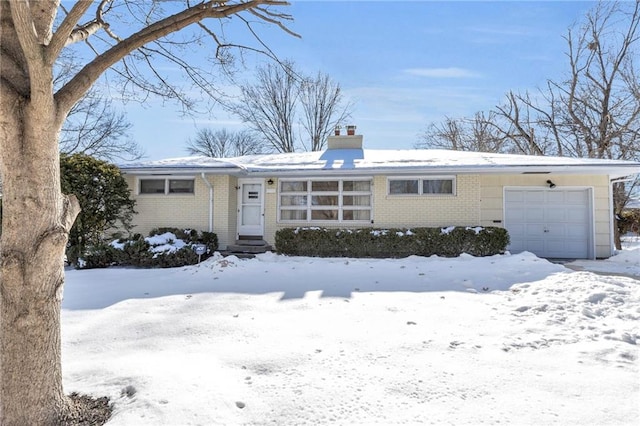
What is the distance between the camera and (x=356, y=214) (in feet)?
40.5

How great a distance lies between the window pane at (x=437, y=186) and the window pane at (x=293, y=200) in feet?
13.0

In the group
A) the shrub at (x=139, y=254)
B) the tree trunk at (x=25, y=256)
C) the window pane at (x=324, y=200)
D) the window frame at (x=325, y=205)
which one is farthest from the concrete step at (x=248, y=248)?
the tree trunk at (x=25, y=256)

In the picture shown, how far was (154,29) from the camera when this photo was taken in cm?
313

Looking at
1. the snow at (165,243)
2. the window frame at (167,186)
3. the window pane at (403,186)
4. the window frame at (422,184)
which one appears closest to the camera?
the snow at (165,243)

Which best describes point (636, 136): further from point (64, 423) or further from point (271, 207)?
point (64, 423)

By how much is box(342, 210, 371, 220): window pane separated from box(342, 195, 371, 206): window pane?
233mm

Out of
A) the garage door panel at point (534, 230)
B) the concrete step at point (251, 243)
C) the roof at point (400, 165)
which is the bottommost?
the concrete step at point (251, 243)

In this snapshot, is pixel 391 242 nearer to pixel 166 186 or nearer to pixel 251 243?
pixel 251 243

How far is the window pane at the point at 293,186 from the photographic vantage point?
41.9ft

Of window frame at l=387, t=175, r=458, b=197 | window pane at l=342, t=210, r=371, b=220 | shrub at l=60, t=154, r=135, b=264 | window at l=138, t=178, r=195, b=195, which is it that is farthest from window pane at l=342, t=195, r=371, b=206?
shrub at l=60, t=154, r=135, b=264

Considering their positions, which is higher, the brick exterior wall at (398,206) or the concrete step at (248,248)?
the brick exterior wall at (398,206)

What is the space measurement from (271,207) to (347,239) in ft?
10.2

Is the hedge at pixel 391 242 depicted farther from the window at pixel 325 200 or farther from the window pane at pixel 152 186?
the window pane at pixel 152 186

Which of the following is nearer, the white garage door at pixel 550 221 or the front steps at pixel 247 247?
the white garage door at pixel 550 221
